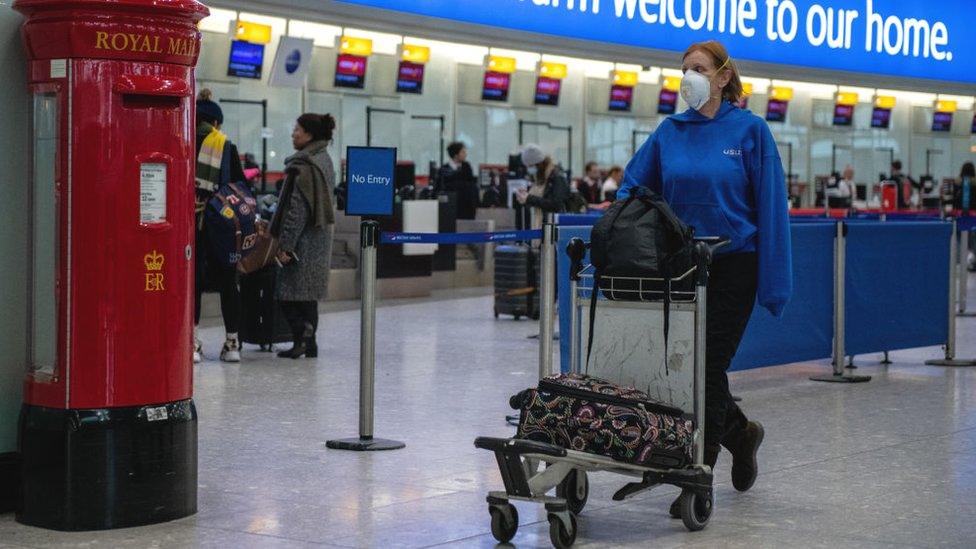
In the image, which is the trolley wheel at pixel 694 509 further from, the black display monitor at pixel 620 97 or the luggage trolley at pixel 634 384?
the black display monitor at pixel 620 97

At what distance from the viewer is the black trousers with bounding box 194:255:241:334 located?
10.5m

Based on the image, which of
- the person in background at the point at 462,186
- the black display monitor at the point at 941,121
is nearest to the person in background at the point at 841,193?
the black display monitor at the point at 941,121

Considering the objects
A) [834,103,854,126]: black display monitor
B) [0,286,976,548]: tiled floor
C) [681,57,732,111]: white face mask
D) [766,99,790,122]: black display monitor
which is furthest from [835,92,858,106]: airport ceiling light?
[681,57,732,111]: white face mask

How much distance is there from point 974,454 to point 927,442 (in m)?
0.38

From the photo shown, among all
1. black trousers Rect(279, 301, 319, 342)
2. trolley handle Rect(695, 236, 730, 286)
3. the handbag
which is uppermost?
trolley handle Rect(695, 236, 730, 286)

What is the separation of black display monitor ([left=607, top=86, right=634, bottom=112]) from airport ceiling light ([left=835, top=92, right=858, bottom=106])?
6730mm

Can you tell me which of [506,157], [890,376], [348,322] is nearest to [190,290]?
[890,376]

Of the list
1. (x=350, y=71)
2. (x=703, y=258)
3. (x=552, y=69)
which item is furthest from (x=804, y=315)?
(x=552, y=69)

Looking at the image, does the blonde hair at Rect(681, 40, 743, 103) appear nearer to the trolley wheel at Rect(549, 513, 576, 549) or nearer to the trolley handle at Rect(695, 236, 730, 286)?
the trolley handle at Rect(695, 236, 730, 286)

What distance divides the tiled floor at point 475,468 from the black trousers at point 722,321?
371 mm

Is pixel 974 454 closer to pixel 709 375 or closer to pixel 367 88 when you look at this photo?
pixel 709 375

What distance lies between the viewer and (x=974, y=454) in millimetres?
6973

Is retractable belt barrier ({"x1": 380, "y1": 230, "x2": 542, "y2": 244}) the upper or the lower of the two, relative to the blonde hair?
lower

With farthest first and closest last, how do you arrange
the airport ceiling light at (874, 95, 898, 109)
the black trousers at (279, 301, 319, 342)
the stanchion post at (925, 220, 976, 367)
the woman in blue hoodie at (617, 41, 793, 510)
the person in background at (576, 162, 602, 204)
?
1. the airport ceiling light at (874, 95, 898, 109)
2. the person in background at (576, 162, 602, 204)
3. the stanchion post at (925, 220, 976, 367)
4. the black trousers at (279, 301, 319, 342)
5. the woman in blue hoodie at (617, 41, 793, 510)
